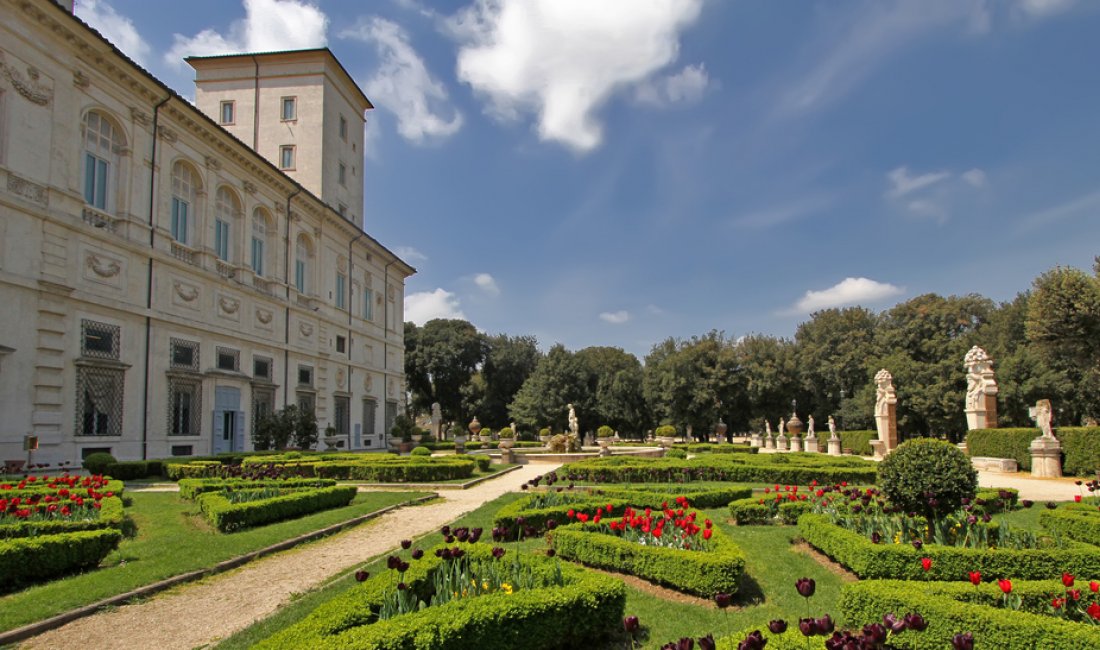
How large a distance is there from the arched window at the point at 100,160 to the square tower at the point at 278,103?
17356 millimetres

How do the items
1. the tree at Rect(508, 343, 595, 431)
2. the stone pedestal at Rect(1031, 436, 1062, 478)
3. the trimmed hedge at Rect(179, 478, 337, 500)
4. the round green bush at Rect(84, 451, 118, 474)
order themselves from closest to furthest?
the trimmed hedge at Rect(179, 478, 337, 500) < the round green bush at Rect(84, 451, 118, 474) < the stone pedestal at Rect(1031, 436, 1062, 478) < the tree at Rect(508, 343, 595, 431)

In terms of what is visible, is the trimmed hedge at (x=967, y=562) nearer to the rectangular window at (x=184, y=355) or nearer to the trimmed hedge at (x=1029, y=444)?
the trimmed hedge at (x=1029, y=444)

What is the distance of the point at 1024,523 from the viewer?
10719 mm

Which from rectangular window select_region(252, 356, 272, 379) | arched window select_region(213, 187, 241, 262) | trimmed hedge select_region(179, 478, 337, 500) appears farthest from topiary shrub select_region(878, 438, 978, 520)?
rectangular window select_region(252, 356, 272, 379)

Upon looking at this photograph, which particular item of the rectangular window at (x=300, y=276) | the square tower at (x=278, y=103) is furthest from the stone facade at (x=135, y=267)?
the square tower at (x=278, y=103)

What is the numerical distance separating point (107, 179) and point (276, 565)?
1990 centimetres

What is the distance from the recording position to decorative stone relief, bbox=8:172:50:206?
1806 centimetres

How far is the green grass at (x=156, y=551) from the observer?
21.1ft

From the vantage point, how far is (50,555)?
24.1 feet

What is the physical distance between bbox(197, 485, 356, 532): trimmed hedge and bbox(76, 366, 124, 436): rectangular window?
10740 mm

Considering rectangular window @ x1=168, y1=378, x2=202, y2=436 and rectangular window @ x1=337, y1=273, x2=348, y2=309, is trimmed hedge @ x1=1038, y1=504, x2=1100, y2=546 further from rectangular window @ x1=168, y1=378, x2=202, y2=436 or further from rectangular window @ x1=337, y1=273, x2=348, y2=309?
rectangular window @ x1=337, y1=273, x2=348, y2=309

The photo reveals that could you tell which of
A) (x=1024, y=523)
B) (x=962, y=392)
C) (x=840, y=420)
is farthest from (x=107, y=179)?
(x=840, y=420)

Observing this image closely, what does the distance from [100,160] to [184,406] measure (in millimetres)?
9409

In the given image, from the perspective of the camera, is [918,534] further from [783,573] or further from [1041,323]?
[1041,323]
